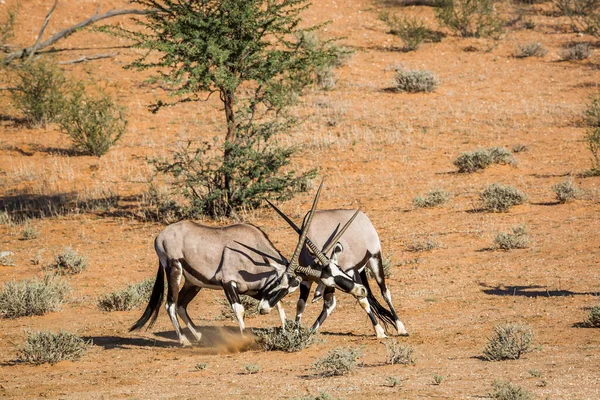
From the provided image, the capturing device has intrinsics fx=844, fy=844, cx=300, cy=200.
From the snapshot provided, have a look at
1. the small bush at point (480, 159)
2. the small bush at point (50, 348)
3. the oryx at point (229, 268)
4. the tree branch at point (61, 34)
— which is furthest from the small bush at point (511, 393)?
the small bush at point (480, 159)

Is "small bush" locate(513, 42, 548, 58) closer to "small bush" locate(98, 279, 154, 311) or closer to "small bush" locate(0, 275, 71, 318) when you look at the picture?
"small bush" locate(98, 279, 154, 311)

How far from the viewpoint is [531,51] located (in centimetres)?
3331

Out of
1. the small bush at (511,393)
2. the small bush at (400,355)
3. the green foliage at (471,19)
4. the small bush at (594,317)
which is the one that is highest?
→ the green foliage at (471,19)

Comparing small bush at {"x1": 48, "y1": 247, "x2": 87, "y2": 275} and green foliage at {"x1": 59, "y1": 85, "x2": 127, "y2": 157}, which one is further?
green foliage at {"x1": 59, "y1": 85, "x2": 127, "y2": 157}

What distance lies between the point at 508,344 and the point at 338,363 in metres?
1.88

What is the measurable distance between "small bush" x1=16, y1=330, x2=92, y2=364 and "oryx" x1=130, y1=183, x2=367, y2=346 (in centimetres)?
114

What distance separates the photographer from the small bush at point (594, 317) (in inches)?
405

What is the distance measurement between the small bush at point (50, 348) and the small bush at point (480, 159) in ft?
44.2

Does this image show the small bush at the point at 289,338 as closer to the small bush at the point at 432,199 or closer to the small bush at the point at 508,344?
the small bush at the point at 508,344

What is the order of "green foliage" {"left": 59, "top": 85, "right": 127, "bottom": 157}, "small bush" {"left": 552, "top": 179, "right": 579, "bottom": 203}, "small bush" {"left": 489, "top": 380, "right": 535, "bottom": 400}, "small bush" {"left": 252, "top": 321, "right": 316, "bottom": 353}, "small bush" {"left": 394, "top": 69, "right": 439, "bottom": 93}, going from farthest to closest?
"small bush" {"left": 394, "top": 69, "right": 439, "bottom": 93} → "green foliage" {"left": 59, "top": 85, "right": 127, "bottom": 157} → "small bush" {"left": 552, "top": 179, "right": 579, "bottom": 203} → "small bush" {"left": 252, "top": 321, "right": 316, "bottom": 353} → "small bush" {"left": 489, "top": 380, "right": 535, "bottom": 400}

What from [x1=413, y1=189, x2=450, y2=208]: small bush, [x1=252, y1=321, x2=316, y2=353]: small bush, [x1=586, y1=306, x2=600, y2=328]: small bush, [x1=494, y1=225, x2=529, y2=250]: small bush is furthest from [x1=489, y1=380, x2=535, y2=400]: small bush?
[x1=413, y1=189, x2=450, y2=208]: small bush

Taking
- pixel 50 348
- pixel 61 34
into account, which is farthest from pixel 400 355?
pixel 61 34

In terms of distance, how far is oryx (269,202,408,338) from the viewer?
1066 cm

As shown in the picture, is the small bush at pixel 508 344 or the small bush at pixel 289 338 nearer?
the small bush at pixel 508 344
